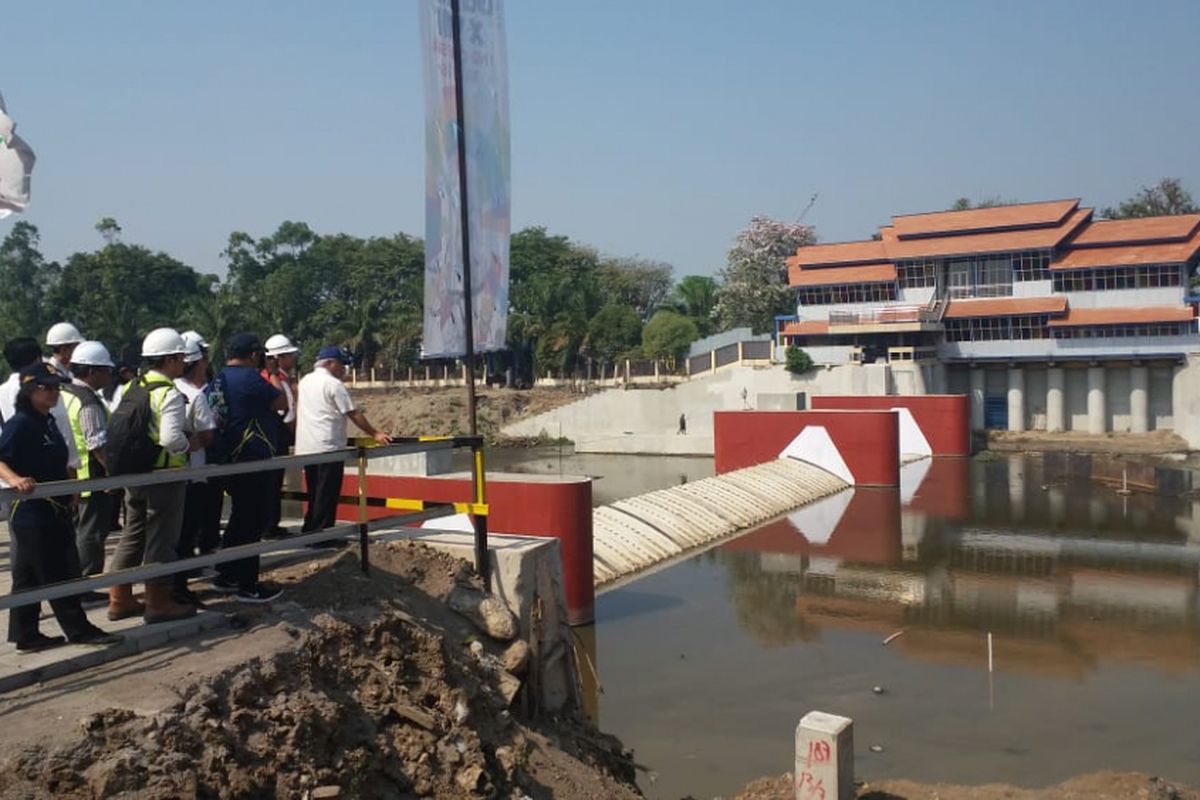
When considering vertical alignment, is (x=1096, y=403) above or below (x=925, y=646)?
above

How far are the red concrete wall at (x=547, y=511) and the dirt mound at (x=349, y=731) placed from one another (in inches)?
219

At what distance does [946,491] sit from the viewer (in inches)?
970

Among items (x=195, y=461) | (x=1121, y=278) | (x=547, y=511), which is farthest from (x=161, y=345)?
(x=1121, y=278)

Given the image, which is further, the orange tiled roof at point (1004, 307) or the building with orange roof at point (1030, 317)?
the orange tiled roof at point (1004, 307)

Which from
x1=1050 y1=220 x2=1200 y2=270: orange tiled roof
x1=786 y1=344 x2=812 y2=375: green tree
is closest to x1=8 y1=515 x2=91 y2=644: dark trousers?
x1=786 y1=344 x2=812 y2=375: green tree

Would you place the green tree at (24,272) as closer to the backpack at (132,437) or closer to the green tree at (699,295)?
the green tree at (699,295)

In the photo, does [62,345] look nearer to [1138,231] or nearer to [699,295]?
[1138,231]

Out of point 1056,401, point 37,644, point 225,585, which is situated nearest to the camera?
point 37,644

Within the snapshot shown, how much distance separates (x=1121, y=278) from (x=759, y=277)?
743 inches

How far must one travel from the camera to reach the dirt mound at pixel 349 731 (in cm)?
387

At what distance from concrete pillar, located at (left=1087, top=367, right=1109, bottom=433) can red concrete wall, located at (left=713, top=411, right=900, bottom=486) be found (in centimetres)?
1212

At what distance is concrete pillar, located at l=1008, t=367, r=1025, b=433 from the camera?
116 feet

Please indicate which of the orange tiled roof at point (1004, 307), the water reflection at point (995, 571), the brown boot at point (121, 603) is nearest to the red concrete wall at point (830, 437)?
the water reflection at point (995, 571)

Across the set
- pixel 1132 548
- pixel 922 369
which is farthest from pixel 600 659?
pixel 922 369
